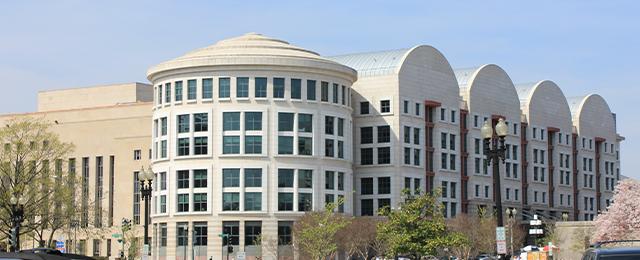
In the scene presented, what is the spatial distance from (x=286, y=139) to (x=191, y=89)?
11509 mm

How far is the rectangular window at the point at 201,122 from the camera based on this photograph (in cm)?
11894

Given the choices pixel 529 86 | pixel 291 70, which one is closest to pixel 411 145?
pixel 291 70

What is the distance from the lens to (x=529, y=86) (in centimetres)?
16250

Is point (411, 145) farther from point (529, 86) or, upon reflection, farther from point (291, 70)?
point (529, 86)

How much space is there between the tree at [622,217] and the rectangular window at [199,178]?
132 ft

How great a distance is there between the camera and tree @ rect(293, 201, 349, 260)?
343 feet

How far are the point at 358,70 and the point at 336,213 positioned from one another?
82.4 ft

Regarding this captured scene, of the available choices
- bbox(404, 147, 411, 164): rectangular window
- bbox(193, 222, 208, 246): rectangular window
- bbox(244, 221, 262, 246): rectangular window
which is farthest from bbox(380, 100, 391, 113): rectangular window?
bbox(193, 222, 208, 246): rectangular window

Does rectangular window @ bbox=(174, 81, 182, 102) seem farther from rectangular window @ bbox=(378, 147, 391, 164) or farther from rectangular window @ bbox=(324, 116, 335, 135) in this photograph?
rectangular window @ bbox=(378, 147, 391, 164)

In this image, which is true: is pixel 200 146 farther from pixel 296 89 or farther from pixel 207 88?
pixel 296 89

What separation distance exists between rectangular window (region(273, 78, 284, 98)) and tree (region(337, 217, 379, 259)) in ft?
50.6

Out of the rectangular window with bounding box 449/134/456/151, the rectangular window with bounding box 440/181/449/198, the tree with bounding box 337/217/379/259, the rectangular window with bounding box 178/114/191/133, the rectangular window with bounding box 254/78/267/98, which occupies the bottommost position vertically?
the tree with bounding box 337/217/379/259

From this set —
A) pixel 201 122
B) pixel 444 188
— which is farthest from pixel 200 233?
pixel 444 188

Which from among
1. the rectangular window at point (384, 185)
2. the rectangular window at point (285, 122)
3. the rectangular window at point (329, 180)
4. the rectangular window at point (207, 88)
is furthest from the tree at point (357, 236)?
the rectangular window at point (207, 88)
